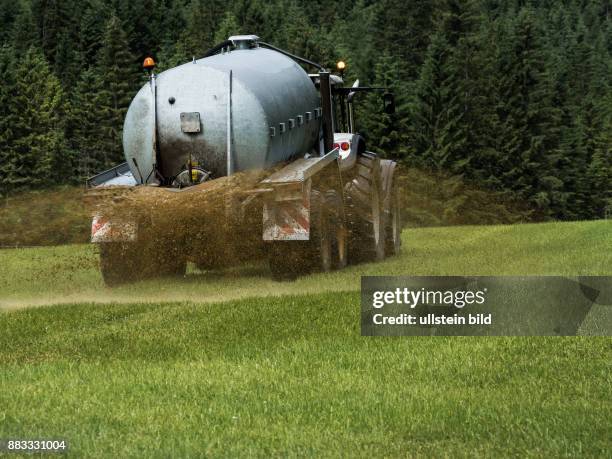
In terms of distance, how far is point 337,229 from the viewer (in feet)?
66.1

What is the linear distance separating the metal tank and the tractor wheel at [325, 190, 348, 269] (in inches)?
Answer: 63.8

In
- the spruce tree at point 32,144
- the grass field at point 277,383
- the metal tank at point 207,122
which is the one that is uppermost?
the metal tank at point 207,122

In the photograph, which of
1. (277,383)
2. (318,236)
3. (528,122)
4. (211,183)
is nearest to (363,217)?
(318,236)

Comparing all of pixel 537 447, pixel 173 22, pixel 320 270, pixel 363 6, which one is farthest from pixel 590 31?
pixel 537 447

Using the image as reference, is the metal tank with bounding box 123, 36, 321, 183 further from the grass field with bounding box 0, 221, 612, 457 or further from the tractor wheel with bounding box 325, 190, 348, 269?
the grass field with bounding box 0, 221, 612, 457

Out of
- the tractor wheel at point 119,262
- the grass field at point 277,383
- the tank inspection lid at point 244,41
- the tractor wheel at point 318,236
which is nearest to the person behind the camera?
the grass field at point 277,383

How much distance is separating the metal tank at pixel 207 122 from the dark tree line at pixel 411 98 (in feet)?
184

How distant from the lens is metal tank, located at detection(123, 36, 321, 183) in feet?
56.4

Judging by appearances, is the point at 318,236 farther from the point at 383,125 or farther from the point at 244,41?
the point at 383,125

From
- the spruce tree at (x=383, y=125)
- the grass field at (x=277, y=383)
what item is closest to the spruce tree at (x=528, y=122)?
the spruce tree at (x=383, y=125)

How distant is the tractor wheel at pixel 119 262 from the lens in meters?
18.1

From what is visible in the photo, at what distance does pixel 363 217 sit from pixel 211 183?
5.10 m

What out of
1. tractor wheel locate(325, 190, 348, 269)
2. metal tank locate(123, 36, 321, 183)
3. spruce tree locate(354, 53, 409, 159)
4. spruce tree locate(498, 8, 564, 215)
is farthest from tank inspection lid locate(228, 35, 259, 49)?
spruce tree locate(498, 8, 564, 215)

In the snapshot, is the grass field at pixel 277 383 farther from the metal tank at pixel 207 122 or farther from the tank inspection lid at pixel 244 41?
the tank inspection lid at pixel 244 41
